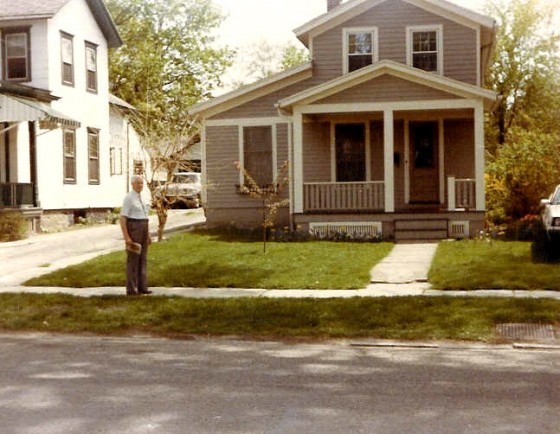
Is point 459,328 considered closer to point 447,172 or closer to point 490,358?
point 490,358

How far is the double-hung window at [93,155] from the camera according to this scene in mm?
32531

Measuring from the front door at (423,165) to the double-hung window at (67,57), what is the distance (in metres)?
12.1

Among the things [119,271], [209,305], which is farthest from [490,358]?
[119,271]

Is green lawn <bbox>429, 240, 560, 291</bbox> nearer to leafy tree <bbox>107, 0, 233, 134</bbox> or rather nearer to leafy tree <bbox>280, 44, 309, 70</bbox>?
leafy tree <bbox>107, 0, 233, 134</bbox>

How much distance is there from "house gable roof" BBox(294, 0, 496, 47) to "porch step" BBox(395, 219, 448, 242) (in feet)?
20.8

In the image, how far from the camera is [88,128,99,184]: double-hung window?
32531 millimetres

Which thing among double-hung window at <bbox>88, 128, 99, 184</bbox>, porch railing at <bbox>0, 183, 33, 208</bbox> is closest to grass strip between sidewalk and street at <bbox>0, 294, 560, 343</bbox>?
porch railing at <bbox>0, 183, 33, 208</bbox>

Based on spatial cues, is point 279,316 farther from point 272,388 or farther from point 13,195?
point 13,195

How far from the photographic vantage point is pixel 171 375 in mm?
8148

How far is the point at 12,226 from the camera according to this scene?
25.0 m

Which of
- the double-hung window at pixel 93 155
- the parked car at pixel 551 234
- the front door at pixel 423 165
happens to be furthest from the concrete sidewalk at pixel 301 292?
the double-hung window at pixel 93 155

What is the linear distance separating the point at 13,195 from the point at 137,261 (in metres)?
13.9

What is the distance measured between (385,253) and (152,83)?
37.7 m

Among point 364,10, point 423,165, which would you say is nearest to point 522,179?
point 423,165
